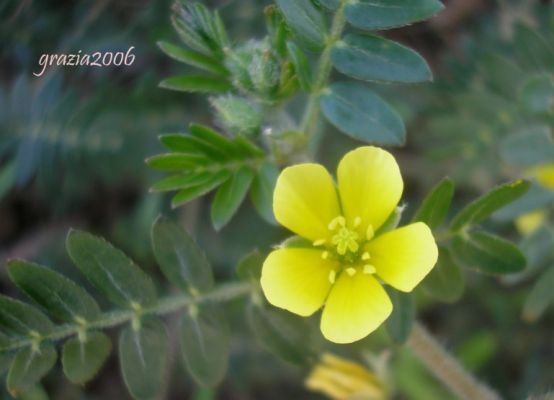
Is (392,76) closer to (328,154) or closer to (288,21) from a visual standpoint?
(288,21)

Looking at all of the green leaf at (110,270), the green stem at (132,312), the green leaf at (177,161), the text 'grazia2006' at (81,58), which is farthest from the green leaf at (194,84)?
the text 'grazia2006' at (81,58)

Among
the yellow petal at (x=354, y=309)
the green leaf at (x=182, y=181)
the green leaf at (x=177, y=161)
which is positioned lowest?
the yellow petal at (x=354, y=309)

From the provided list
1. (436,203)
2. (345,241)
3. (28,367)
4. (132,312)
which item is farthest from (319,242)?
(28,367)

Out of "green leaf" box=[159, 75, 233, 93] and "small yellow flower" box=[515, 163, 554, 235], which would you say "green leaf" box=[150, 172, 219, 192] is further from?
"small yellow flower" box=[515, 163, 554, 235]

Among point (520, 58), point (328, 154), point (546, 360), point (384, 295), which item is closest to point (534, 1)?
point (520, 58)

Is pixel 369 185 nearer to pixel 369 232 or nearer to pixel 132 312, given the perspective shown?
pixel 369 232

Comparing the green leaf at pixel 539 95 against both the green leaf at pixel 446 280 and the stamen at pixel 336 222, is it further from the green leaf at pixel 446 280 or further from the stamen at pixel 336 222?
the stamen at pixel 336 222
